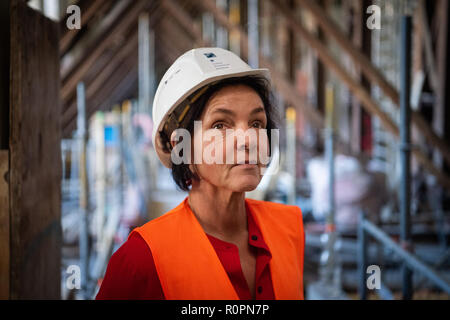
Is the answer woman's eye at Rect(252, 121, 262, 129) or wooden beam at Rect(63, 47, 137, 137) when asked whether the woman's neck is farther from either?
wooden beam at Rect(63, 47, 137, 137)

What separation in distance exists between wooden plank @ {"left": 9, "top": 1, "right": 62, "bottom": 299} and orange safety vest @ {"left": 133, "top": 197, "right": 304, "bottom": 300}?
87 cm

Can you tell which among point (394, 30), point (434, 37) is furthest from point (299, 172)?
point (434, 37)

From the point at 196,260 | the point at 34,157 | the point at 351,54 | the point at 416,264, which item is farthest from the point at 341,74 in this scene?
the point at 196,260

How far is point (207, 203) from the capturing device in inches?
52.3

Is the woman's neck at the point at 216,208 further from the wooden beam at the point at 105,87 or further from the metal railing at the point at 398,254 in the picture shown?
the wooden beam at the point at 105,87

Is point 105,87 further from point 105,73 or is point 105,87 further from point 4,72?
point 4,72

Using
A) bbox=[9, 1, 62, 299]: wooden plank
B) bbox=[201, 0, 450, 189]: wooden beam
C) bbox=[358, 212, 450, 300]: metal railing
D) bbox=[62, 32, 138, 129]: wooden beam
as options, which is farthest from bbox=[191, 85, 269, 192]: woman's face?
bbox=[62, 32, 138, 129]: wooden beam

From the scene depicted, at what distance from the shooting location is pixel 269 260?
51.8 inches

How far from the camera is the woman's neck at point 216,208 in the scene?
1321mm

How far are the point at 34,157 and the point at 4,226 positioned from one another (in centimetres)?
32

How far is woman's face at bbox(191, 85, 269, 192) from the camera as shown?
Result: 1.22m

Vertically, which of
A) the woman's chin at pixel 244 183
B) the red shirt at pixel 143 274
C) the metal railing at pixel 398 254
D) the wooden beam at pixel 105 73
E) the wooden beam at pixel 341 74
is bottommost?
the metal railing at pixel 398 254

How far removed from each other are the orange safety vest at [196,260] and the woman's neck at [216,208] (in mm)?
33

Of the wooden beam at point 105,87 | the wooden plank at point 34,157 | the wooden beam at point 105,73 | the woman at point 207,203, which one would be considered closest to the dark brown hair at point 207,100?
the woman at point 207,203
